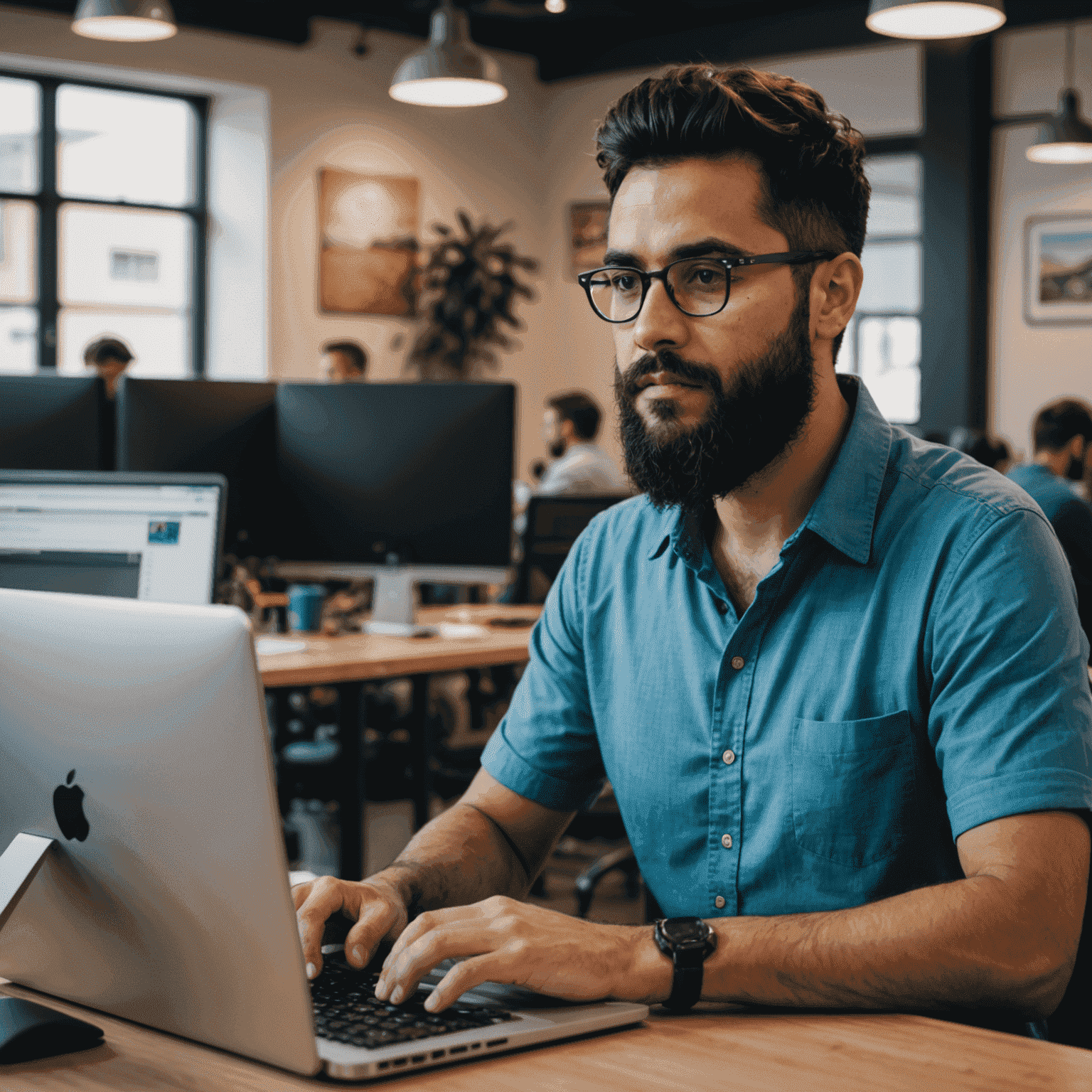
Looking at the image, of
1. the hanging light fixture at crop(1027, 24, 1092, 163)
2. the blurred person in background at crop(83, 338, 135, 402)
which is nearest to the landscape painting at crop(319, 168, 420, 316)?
the blurred person in background at crop(83, 338, 135, 402)

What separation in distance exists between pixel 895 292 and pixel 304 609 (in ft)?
15.8

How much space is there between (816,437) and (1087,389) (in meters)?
5.84

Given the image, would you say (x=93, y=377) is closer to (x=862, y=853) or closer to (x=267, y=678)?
(x=267, y=678)

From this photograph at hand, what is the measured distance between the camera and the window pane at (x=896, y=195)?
7.04 meters

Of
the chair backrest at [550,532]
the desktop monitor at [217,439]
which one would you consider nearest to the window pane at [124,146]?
the chair backrest at [550,532]

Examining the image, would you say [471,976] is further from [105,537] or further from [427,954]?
[105,537]

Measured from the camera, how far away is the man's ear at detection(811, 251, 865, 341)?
1295 mm

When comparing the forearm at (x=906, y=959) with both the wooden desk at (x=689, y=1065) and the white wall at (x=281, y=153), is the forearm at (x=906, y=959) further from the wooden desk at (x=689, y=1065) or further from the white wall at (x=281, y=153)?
the white wall at (x=281, y=153)

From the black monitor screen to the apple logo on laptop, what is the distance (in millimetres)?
2037

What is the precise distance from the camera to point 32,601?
900 millimetres

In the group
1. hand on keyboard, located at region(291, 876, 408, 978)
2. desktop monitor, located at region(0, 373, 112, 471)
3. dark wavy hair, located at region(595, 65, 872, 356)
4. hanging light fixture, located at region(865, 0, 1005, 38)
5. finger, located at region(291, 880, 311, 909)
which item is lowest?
hand on keyboard, located at region(291, 876, 408, 978)

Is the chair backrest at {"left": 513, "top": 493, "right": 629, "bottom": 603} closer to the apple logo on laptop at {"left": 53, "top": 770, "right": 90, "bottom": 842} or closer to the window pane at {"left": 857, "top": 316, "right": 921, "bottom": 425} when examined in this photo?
the apple logo on laptop at {"left": 53, "top": 770, "right": 90, "bottom": 842}

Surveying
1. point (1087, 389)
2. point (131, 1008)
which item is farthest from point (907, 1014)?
point (1087, 389)

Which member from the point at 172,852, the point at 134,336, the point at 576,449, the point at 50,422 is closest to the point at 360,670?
the point at 50,422
